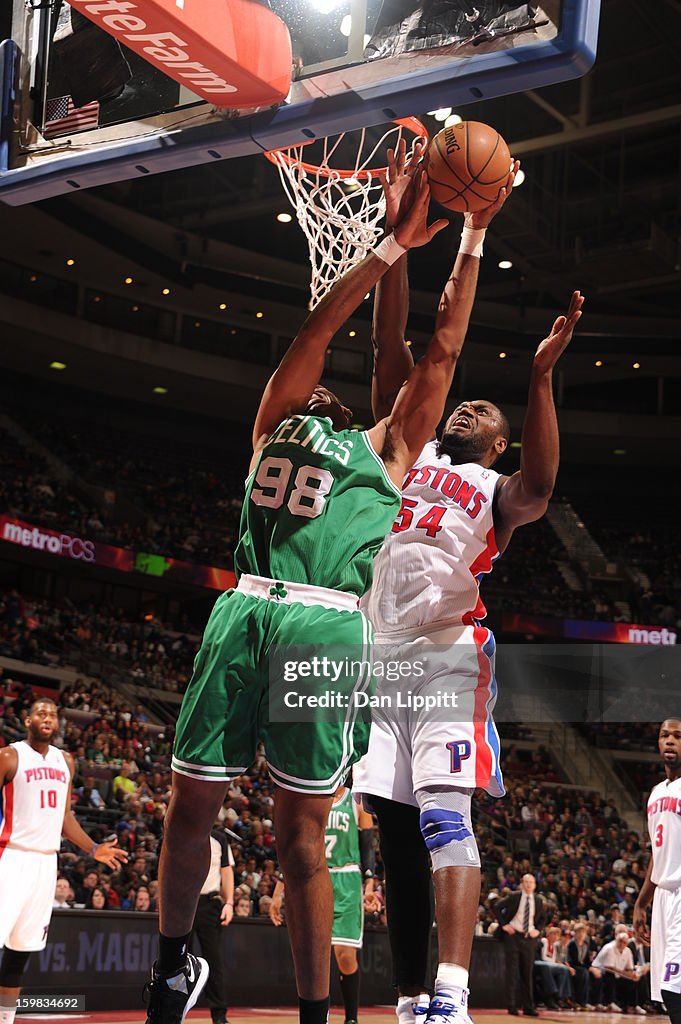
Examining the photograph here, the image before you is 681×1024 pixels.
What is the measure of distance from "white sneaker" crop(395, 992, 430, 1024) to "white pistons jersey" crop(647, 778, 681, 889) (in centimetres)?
333

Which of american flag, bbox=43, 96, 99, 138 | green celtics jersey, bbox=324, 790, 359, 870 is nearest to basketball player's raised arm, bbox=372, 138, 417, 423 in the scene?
american flag, bbox=43, 96, 99, 138

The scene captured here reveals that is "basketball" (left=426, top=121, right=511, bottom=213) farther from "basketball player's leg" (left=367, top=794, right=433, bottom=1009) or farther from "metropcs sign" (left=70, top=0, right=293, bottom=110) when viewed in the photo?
"basketball player's leg" (left=367, top=794, right=433, bottom=1009)

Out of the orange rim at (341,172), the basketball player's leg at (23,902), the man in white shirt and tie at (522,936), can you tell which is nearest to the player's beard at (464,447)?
the orange rim at (341,172)

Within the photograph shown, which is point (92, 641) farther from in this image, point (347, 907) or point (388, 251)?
point (388, 251)

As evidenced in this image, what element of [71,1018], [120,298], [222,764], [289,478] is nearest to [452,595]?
[289,478]

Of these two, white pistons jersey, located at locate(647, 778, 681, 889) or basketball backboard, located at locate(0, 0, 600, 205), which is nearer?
basketball backboard, located at locate(0, 0, 600, 205)

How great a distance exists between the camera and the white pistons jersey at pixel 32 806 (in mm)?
7262

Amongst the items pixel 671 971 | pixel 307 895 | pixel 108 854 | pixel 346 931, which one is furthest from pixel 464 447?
pixel 346 931

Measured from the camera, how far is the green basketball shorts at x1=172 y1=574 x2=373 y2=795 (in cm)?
342

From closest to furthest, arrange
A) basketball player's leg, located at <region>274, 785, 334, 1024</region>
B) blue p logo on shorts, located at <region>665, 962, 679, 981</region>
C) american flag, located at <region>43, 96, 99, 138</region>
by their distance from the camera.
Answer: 1. basketball player's leg, located at <region>274, 785, 334, 1024</region>
2. american flag, located at <region>43, 96, 99, 138</region>
3. blue p logo on shorts, located at <region>665, 962, 679, 981</region>

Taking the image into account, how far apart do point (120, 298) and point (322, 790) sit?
21903 mm

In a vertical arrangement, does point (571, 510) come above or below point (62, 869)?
above

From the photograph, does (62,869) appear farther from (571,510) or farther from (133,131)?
(571,510)

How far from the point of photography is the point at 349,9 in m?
4.22
